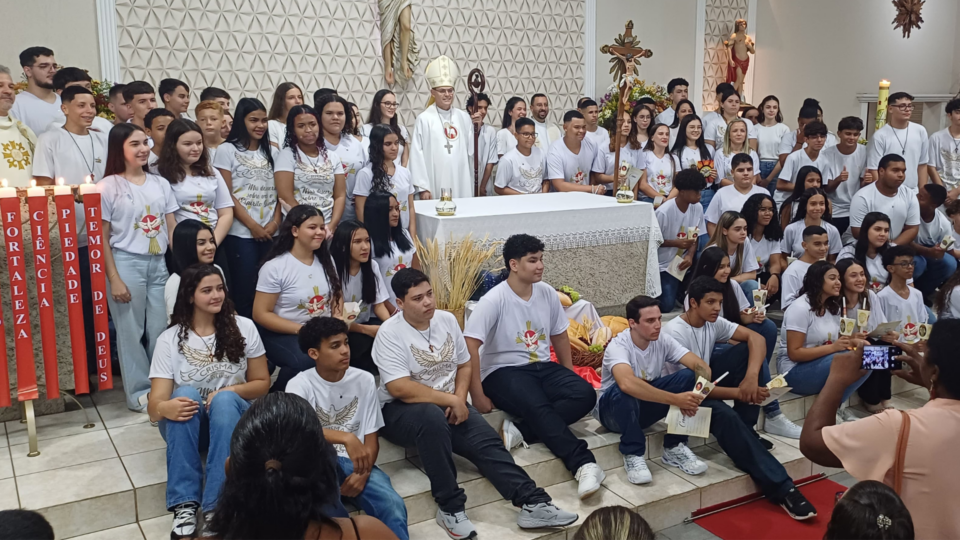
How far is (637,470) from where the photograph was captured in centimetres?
431

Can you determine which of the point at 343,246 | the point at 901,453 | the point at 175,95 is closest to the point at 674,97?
the point at 175,95

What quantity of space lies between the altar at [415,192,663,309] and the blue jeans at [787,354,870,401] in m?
1.47

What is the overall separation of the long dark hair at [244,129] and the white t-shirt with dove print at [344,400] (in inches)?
72.4

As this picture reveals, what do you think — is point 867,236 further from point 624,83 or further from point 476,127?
point 476,127

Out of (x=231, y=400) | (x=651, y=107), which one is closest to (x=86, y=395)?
(x=231, y=400)

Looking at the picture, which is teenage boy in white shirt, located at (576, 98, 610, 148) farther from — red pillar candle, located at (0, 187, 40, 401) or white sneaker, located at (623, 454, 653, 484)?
red pillar candle, located at (0, 187, 40, 401)

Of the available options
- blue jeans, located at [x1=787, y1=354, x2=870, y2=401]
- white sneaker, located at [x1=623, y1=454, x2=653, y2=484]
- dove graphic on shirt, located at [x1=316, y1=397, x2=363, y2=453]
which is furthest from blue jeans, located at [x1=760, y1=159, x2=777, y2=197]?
dove graphic on shirt, located at [x1=316, y1=397, x2=363, y2=453]

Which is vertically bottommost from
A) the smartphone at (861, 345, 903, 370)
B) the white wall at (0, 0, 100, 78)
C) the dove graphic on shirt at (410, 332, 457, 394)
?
the dove graphic on shirt at (410, 332, 457, 394)

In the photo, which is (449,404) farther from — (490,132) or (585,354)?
(490,132)

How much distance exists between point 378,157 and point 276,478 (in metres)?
3.77

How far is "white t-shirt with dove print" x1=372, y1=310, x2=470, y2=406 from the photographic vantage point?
13.3 feet

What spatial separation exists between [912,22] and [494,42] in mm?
5759

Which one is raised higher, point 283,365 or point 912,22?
point 912,22

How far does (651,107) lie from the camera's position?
7754 millimetres
